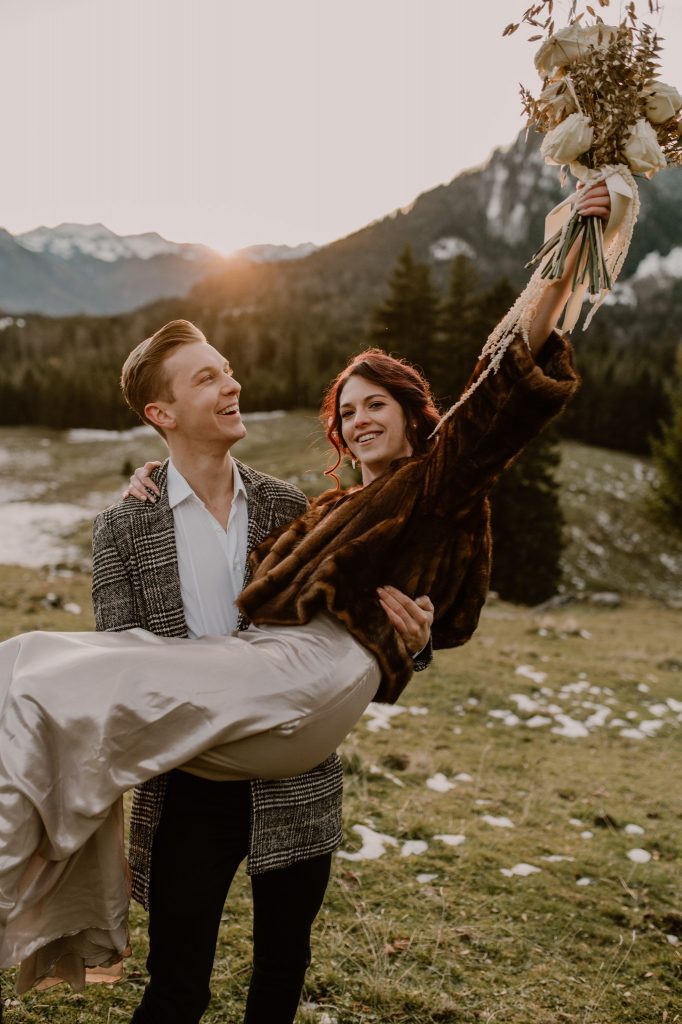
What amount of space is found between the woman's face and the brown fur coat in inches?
6.6

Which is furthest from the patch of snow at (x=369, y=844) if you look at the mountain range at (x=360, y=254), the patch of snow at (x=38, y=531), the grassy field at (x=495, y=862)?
the mountain range at (x=360, y=254)

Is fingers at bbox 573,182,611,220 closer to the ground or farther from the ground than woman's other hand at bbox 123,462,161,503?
farther from the ground

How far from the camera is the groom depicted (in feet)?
7.27

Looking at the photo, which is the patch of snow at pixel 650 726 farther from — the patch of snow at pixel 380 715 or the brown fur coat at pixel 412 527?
the brown fur coat at pixel 412 527

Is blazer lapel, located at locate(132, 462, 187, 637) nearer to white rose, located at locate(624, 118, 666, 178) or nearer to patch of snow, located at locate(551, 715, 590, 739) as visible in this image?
white rose, located at locate(624, 118, 666, 178)

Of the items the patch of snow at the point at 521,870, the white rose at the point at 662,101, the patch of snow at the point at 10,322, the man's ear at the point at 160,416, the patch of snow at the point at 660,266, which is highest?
the patch of snow at the point at 660,266

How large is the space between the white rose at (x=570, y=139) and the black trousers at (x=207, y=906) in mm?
2053

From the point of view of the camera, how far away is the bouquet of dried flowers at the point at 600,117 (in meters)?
2.12

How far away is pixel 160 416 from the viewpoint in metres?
2.52

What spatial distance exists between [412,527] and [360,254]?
101705mm

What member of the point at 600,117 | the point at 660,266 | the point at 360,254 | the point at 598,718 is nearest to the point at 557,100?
the point at 600,117

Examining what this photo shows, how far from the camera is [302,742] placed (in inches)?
82.9

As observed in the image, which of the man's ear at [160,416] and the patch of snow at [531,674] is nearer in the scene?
the man's ear at [160,416]

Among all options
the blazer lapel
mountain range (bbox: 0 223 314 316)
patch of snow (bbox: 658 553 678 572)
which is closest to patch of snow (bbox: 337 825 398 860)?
the blazer lapel
